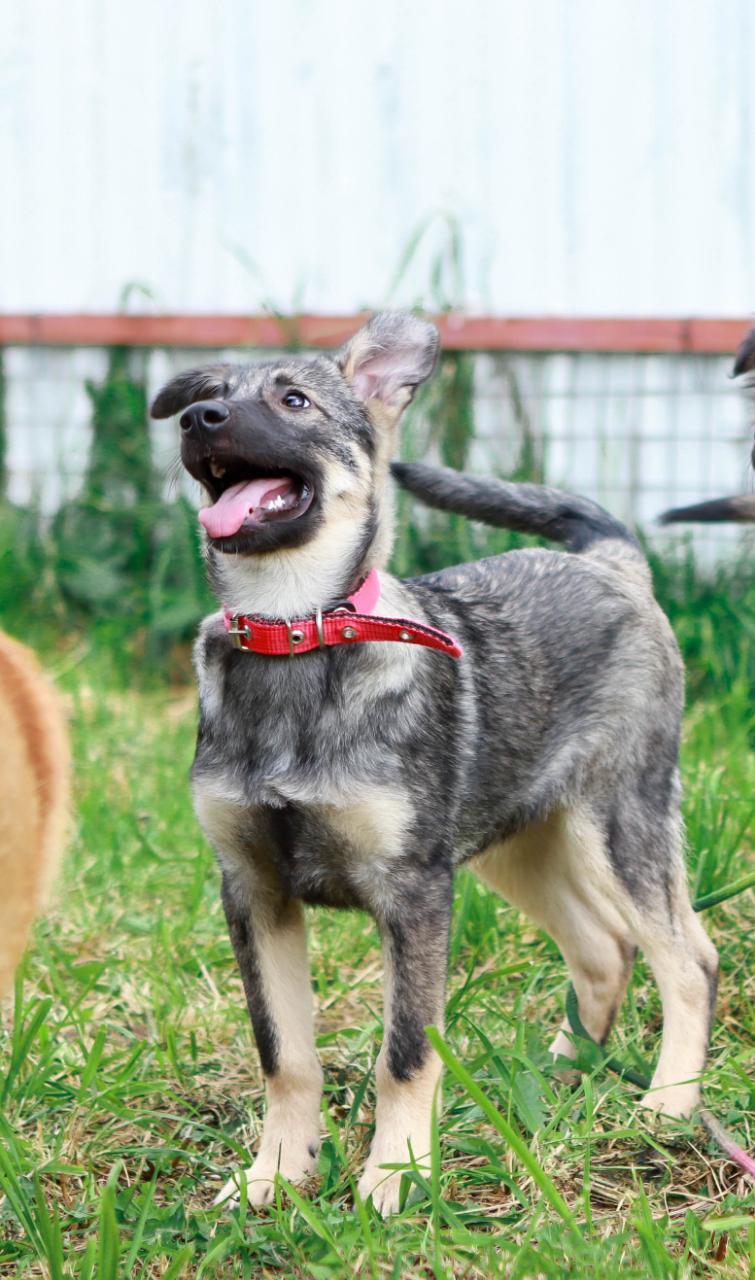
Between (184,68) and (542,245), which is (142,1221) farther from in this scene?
(184,68)

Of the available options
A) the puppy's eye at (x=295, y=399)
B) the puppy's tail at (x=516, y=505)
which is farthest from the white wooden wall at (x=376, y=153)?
the puppy's eye at (x=295, y=399)

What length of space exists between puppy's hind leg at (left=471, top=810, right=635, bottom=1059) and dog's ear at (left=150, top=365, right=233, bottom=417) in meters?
1.13

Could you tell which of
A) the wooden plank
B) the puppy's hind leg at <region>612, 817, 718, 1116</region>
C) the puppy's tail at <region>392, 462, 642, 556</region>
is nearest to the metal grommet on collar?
the puppy's tail at <region>392, 462, 642, 556</region>

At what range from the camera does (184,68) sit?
638 centimetres

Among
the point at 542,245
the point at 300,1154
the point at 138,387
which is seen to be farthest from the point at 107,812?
the point at 542,245

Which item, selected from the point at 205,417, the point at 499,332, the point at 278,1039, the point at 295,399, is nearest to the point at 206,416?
the point at 205,417

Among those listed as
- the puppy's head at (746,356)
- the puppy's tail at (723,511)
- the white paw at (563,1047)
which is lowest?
the white paw at (563,1047)

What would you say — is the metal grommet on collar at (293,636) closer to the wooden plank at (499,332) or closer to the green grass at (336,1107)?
the green grass at (336,1107)

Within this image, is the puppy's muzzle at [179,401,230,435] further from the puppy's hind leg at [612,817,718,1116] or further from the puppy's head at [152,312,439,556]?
the puppy's hind leg at [612,817,718,1116]

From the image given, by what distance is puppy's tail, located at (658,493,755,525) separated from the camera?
3.12 m

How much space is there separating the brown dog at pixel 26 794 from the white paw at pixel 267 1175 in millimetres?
847

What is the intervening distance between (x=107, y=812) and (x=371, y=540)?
75.8 inches

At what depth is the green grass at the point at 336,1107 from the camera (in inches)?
84.4

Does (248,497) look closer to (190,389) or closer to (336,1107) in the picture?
(190,389)
